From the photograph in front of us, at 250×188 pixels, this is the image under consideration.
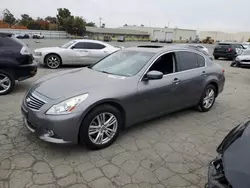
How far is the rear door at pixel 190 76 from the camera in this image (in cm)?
441

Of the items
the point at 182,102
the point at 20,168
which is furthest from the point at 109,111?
the point at 182,102

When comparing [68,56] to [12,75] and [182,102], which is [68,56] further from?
[182,102]

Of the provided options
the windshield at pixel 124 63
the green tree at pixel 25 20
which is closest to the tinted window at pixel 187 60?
the windshield at pixel 124 63

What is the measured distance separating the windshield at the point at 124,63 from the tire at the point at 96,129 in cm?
75

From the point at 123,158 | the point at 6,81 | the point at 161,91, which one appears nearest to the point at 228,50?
the point at 161,91

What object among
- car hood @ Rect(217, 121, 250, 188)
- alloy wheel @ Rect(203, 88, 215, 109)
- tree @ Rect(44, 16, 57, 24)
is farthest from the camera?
tree @ Rect(44, 16, 57, 24)

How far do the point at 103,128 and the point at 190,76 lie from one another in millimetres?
2165

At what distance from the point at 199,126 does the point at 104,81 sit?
2.15 meters

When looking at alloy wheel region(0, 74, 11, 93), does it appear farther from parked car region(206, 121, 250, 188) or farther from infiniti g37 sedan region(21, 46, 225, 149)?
parked car region(206, 121, 250, 188)

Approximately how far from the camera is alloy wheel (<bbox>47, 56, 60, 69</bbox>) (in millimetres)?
10164

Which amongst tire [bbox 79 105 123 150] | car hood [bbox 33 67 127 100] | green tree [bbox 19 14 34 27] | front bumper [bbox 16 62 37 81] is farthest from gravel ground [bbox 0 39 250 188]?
green tree [bbox 19 14 34 27]

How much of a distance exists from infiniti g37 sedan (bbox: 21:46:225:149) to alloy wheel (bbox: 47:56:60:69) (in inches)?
247

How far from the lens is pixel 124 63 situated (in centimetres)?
417

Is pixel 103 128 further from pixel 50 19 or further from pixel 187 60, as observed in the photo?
pixel 50 19
